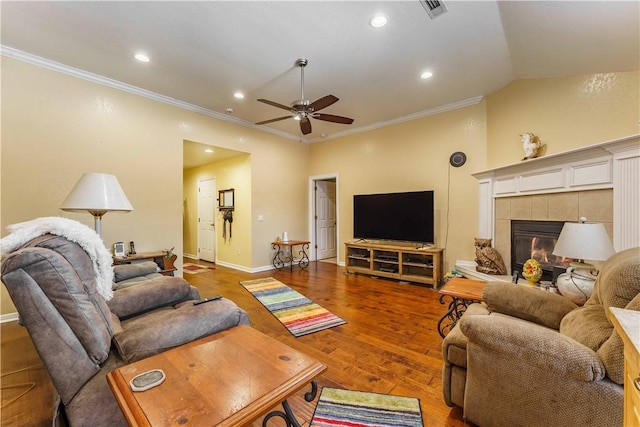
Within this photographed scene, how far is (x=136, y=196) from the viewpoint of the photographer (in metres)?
3.71

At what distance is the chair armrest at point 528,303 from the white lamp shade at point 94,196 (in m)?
3.03

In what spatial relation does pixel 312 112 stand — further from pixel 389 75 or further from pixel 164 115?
pixel 164 115

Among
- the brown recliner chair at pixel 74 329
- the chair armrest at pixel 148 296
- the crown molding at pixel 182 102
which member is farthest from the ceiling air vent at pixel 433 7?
the chair armrest at pixel 148 296

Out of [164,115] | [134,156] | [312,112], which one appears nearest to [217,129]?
[164,115]

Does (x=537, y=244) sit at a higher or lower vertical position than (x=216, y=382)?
higher

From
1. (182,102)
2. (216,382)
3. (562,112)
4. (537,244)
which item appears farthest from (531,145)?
(182,102)

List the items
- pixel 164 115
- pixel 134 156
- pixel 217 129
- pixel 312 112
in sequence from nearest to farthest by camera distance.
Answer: pixel 312 112 < pixel 134 156 < pixel 164 115 < pixel 217 129

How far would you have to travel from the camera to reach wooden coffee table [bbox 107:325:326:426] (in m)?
0.75

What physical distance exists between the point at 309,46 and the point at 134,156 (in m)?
2.83

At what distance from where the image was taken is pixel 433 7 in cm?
220

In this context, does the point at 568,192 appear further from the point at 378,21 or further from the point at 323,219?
the point at 323,219

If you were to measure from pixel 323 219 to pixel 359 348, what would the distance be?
4.35m

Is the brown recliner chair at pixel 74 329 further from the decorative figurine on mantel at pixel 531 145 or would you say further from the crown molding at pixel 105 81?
the decorative figurine on mantel at pixel 531 145

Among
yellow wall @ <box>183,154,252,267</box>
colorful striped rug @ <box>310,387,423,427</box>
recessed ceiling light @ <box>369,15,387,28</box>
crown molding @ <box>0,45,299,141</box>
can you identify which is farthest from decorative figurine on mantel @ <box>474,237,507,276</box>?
crown molding @ <box>0,45,299,141</box>
